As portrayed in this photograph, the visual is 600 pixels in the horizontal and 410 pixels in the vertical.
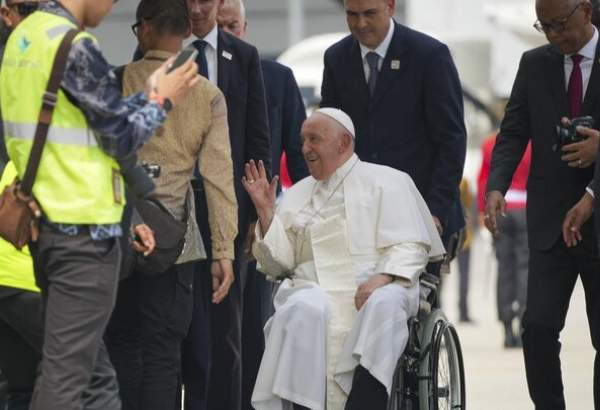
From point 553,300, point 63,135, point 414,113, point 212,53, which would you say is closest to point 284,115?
point 414,113

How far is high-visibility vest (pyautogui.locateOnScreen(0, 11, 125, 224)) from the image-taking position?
580cm

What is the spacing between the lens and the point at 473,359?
45.2ft

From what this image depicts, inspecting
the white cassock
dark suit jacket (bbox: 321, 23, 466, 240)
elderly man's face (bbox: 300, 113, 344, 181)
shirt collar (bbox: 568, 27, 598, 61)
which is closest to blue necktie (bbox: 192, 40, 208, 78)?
elderly man's face (bbox: 300, 113, 344, 181)

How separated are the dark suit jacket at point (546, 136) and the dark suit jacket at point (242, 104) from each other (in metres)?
1.05

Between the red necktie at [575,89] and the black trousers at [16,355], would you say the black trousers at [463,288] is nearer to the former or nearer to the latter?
the red necktie at [575,89]

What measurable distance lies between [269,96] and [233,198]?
163 cm

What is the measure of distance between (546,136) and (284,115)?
1599mm

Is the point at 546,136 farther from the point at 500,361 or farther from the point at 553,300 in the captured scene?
the point at 500,361

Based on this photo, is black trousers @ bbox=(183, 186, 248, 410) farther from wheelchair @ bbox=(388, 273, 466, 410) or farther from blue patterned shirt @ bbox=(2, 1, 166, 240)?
blue patterned shirt @ bbox=(2, 1, 166, 240)

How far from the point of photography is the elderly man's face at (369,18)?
8.23 m

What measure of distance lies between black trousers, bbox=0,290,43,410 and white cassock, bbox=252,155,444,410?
1.32m

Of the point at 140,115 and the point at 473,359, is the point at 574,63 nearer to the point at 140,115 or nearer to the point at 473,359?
the point at 140,115

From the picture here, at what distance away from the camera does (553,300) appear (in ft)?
25.7

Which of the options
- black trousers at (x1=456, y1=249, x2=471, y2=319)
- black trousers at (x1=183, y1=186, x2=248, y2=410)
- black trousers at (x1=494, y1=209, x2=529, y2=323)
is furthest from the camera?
black trousers at (x1=456, y1=249, x2=471, y2=319)
